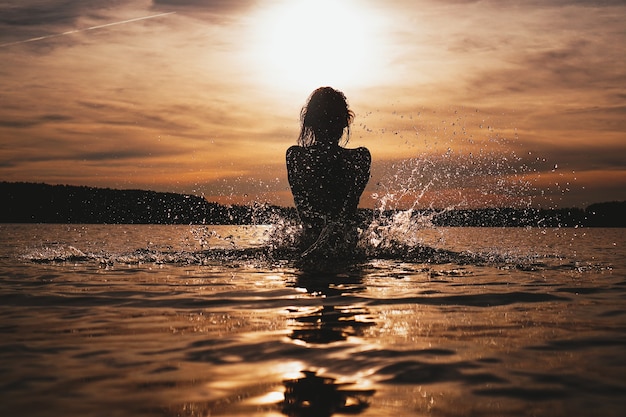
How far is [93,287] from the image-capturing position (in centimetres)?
752

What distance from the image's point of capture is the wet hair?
10930 millimetres

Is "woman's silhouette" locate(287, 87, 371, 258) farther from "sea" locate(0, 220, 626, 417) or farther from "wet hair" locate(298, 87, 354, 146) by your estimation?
"sea" locate(0, 220, 626, 417)

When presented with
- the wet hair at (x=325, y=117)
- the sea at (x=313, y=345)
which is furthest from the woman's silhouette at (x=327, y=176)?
the sea at (x=313, y=345)

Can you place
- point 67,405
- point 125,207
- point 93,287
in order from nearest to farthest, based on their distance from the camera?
1. point 67,405
2. point 93,287
3. point 125,207

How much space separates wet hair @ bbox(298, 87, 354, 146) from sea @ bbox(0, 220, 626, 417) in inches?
123

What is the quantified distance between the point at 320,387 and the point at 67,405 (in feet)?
4.00

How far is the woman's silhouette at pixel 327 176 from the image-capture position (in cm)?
1066

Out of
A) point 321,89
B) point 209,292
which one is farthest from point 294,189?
point 209,292

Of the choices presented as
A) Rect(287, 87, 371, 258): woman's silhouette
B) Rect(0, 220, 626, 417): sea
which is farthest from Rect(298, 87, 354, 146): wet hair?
Rect(0, 220, 626, 417): sea

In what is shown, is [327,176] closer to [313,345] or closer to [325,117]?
[325,117]

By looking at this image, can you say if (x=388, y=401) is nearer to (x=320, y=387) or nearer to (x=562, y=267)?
(x=320, y=387)

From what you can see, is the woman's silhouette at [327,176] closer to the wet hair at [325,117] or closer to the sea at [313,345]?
the wet hair at [325,117]

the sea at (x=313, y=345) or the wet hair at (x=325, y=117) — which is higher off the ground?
the wet hair at (x=325, y=117)

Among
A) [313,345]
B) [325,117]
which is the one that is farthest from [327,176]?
[313,345]
